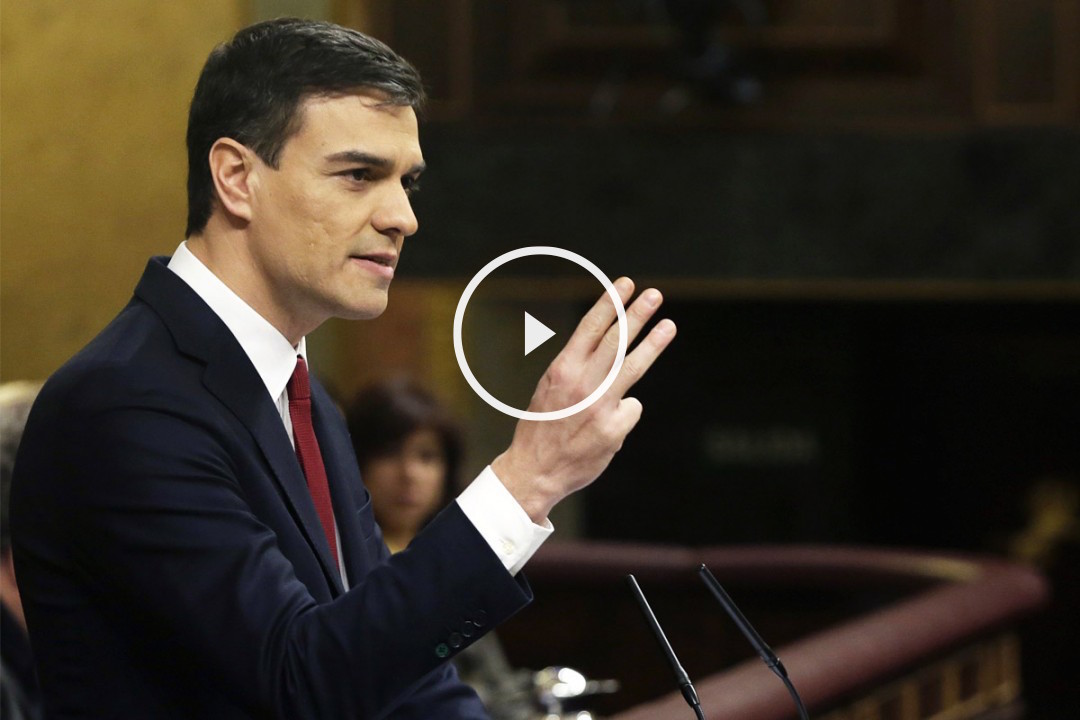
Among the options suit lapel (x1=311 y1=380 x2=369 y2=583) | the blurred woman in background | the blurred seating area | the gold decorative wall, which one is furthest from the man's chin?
the gold decorative wall

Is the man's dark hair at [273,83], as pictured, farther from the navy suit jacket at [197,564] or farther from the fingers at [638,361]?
the fingers at [638,361]

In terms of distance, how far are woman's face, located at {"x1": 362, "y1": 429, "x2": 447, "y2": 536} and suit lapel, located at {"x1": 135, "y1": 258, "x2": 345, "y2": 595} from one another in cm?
221

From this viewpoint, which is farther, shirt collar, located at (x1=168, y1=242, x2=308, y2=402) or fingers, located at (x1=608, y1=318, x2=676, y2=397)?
shirt collar, located at (x1=168, y1=242, x2=308, y2=402)

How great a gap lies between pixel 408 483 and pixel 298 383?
2.13 metres

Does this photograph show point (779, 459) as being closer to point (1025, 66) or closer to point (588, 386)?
point (1025, 66)

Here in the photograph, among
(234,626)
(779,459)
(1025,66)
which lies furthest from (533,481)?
(779,459)

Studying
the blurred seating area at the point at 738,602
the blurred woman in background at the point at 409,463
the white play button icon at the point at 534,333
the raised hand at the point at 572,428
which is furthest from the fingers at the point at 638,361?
the blurred seating area at the point at 738,602

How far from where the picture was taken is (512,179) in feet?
17.3

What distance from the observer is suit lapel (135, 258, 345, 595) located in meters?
1.41

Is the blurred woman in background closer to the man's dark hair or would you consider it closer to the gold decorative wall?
the gold decorative wall

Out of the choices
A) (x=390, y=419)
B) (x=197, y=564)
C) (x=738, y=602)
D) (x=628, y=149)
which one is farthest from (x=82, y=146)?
(x=197, y=564)

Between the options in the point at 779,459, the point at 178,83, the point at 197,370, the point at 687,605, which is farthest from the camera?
the point at 779,459

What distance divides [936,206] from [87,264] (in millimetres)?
2791

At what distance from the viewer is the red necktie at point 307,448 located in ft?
5.02
